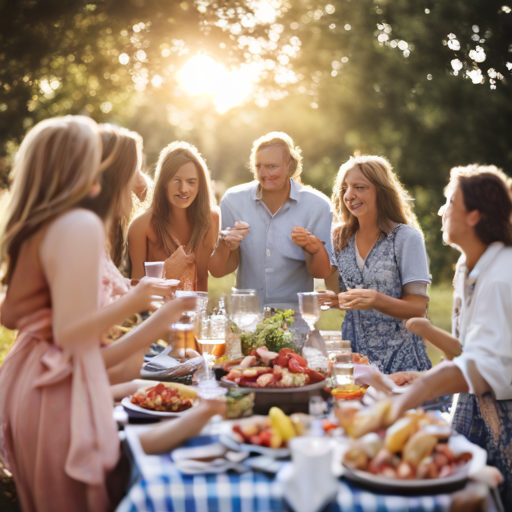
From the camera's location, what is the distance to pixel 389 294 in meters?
3.54

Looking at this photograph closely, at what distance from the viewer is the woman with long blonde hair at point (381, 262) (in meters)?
3.44

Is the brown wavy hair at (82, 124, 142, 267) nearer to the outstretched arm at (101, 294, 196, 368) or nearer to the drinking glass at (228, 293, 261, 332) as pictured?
the outstretched arm at (101, 294, 196, 368)

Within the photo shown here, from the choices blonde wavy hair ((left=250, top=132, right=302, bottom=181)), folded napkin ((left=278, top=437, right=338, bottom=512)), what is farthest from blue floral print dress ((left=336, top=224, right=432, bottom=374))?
folded napkin ((left=278, top=437, right=338, bottom=512))

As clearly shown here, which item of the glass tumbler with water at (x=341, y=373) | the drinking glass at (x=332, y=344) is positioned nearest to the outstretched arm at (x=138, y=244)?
the drinking glass at (x=332, y=344)

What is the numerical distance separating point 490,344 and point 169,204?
8.54 ft

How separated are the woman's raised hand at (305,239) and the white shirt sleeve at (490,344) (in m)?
1.43

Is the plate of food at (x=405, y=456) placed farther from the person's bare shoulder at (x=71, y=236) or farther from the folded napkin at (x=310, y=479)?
the person's bare shoulder at (x=71, y=236)

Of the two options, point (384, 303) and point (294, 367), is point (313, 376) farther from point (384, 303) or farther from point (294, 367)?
point (384, 303)

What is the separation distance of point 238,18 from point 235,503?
662cm

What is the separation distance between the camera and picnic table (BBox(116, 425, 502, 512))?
1.50m

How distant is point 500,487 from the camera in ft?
7.54

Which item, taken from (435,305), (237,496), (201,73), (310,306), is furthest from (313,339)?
(435,305)

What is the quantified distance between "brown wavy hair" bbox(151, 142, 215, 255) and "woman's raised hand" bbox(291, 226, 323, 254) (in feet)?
2.83

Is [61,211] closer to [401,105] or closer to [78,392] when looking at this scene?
[78,392]
